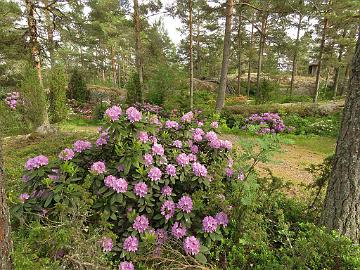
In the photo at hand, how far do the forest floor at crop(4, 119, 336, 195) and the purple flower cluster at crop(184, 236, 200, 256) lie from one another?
7.46 ft

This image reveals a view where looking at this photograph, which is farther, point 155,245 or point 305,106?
point 305,106

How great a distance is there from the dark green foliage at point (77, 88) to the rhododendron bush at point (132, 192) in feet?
45.9

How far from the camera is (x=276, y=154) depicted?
20.5 ft

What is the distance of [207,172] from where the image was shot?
2713 millimetres

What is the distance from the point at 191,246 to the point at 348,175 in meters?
1.47

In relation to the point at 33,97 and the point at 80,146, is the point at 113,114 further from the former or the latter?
the point at 33,97

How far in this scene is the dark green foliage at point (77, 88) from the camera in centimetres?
1532

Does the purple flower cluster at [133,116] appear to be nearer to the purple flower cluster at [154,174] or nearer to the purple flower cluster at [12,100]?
the purple flower cluster at [154,174]

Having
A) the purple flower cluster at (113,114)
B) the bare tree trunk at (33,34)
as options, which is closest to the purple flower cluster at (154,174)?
the purple flower cluster at (113,114)

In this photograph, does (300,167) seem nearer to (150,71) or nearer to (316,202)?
(316,202)

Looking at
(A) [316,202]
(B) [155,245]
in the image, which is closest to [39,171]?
(B) [155,245]

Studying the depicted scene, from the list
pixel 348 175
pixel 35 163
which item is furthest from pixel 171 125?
pixel 348 175

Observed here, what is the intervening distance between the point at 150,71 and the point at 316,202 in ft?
63.5

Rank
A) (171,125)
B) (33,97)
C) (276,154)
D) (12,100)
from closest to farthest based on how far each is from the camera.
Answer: (171,125), (276,154), (33,97), (12,100)
